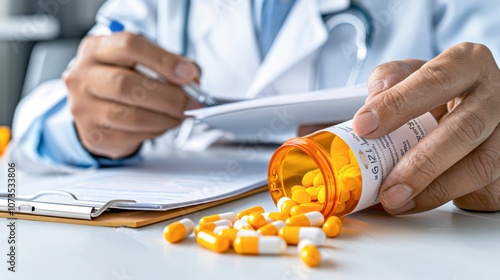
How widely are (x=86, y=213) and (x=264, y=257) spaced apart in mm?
214

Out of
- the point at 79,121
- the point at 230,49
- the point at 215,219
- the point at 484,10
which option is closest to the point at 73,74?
the point at 79,121

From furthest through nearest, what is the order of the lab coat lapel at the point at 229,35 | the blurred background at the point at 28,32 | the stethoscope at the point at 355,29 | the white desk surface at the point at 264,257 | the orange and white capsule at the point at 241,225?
1. the blurred background at the point at 28,32
2. the lab coat lapel at the point at 229,35
3. the stethoscope at the point at 355,29
4. the orange and white capsule at the point at 241,225
5. the white desk surface at the point at 264,257

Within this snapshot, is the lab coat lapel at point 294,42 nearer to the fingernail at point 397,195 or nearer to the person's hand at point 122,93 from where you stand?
the person's hand at point 122,93

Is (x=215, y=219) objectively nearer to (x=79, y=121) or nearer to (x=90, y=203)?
(x=90, y=203)

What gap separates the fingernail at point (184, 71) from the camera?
903mm

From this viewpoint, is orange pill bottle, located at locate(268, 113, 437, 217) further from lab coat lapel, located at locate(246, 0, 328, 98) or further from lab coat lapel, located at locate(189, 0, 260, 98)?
lab coat lapel, located at locate(189, 0, 260, 98)

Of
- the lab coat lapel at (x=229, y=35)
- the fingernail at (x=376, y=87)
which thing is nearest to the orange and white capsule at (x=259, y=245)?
the fingernail at (x=376, y=87)

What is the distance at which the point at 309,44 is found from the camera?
117 centimetres

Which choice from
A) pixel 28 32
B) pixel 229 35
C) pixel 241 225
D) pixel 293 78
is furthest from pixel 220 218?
pixel 28 32

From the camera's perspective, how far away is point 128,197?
2.18 ft

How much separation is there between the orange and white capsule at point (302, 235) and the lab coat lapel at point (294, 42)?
676 mm

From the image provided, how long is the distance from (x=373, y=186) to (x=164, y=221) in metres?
0.23

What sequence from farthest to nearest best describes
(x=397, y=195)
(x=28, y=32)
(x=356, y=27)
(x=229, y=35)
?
(x=28, y=32) → (x=229, y=35) → (x=356, y=27) → (x=397, y=195)

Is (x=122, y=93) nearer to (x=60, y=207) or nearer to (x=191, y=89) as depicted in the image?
(x=191, y=89)
